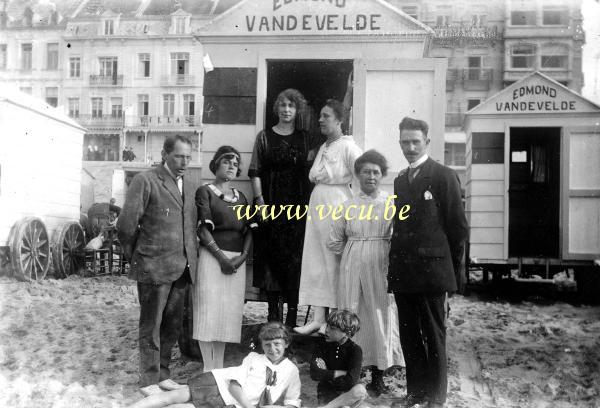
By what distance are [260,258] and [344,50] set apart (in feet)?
6.45

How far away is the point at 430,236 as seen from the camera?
3.71 metres

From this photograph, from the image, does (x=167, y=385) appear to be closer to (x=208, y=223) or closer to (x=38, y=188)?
(x=208, y=223)

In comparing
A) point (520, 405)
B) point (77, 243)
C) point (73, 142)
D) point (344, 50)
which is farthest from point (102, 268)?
point (520, 405)

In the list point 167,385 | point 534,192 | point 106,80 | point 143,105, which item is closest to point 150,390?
point 167,385

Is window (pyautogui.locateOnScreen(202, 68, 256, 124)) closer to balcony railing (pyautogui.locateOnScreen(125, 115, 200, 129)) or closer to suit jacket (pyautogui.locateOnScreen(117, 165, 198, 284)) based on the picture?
suit jacket (pyautogui.locateOnScreen(117, 165, 198, 284))

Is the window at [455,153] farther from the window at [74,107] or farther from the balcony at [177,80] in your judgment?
the window at [74,107]

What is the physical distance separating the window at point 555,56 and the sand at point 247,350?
22.9 metres

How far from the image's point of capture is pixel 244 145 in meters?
5.27

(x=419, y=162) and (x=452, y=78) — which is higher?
(x=452, y=78)

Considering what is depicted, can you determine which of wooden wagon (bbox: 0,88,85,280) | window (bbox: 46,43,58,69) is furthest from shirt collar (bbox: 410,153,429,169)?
window (bbox: 46,43,58,69)

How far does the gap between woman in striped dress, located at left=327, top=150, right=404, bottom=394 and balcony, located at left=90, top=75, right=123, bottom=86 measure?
1118 inches

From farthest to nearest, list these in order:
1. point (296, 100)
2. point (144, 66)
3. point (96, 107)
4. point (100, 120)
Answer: point (96, 107) → point (100, 120) → point (144, 66) → point (296, 100)

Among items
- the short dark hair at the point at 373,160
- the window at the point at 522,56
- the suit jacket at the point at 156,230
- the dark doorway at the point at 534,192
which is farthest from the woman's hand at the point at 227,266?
the window at the point at 522,56

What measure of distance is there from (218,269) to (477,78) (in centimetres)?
2874
